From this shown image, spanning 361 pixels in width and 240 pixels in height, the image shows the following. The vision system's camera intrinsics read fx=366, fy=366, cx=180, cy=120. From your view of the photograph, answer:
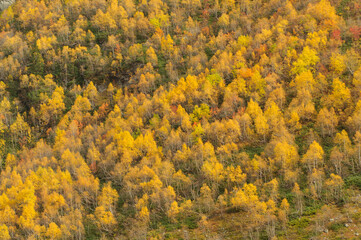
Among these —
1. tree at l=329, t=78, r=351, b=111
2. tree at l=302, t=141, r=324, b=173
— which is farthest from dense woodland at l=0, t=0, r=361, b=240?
tree at l=302, t=141, r=324, b=173

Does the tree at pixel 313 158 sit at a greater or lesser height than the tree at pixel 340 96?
lesser

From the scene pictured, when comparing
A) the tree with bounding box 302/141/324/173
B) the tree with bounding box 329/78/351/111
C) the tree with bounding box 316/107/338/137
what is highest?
the tree with bounding box 329/78/351/111

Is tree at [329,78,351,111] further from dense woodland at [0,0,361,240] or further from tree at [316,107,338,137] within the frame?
tree at [316,107,338,137]

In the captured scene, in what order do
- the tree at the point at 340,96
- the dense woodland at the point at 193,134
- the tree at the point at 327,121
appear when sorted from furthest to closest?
the tree at the point at 340,96 < the tree at the point at 327,121 < the dense woodland at the point at 193,134

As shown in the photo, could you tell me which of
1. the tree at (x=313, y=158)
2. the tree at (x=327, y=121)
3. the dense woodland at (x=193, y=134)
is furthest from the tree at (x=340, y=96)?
the tree at (x=313, y=158)

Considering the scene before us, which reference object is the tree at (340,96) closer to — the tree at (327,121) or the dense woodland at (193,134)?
the dense woodland at (193,134)

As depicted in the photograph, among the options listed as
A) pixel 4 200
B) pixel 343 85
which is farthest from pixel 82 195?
pixel 343 85

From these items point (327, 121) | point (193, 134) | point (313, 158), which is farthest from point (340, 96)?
point (193, 134)

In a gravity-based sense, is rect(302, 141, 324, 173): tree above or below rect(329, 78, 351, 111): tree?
below

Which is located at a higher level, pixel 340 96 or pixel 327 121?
pixel 340 96

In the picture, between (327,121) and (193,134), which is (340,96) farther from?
(193,134)
